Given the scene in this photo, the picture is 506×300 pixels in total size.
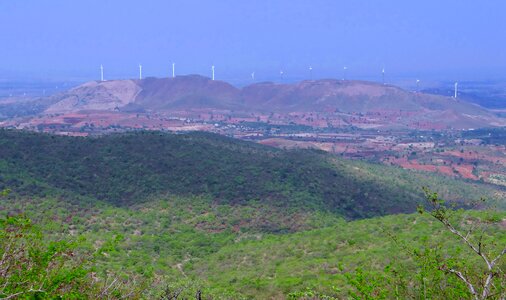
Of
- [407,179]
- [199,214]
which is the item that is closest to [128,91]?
[407,179]

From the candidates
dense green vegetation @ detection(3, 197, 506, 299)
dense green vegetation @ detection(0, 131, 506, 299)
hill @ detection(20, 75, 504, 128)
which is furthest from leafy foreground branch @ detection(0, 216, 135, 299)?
hill @ detection(20, 75, 504, 128)

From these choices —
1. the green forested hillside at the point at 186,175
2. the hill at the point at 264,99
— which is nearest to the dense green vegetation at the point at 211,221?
the green forested hillside at the point at 186,175

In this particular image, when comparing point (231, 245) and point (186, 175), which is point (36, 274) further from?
point (186, 175)

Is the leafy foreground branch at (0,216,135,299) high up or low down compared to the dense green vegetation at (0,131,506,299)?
up

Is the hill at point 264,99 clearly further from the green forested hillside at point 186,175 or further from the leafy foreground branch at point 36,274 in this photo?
the leafy foreground branch at point 36,274

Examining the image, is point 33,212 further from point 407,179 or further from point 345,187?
point 407,179

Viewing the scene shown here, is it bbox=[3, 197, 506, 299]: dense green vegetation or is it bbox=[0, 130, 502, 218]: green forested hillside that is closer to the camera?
bbox=[3, 197, 506, 299]: dense green vegetation

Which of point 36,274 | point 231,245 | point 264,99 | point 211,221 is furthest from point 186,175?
point 264,99

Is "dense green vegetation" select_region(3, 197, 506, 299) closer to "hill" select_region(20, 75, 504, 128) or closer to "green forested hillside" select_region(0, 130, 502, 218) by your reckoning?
"green forested hillside" select_region(0, 130, 502, 218)

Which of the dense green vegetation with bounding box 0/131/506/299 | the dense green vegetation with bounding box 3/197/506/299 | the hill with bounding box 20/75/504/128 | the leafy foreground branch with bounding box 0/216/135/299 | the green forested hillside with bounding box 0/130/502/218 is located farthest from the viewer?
A: the hill with bounding box 20/75/504/128
